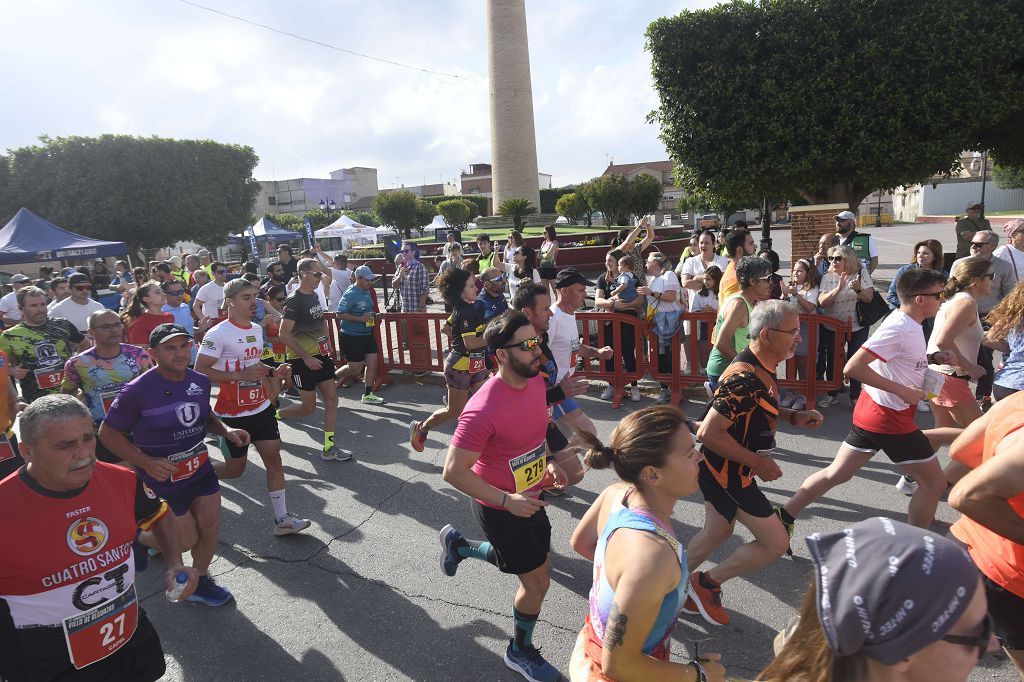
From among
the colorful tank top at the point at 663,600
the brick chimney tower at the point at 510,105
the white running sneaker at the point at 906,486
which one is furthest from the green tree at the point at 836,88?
the brick chimney tower at the point at 510,105

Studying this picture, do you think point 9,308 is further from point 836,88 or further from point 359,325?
point 836,88

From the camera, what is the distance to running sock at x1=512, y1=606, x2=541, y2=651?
9.93ft

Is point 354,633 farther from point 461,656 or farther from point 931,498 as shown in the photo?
point 931,498

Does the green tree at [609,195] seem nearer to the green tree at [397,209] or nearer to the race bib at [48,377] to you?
the green tree at [397,209]

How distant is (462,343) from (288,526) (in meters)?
2.29

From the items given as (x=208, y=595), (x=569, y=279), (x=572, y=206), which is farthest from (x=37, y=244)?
(x=572, y=206)

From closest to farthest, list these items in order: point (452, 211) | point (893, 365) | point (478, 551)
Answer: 1. point (478, 551)
2. point (893, 365)
3. point (452, 211)

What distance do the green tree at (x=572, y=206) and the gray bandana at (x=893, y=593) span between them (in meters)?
41.9

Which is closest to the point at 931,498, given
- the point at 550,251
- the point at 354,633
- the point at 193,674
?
the point at 354,633

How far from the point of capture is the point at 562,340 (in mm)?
5324

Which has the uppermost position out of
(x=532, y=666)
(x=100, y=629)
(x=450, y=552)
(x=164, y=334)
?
(x=164, y=334)

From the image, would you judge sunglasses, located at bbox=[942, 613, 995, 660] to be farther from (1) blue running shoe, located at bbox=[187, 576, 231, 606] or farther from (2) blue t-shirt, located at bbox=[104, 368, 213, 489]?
(1) blue running shoe, located at bbox=[187, 576, 231, 606]

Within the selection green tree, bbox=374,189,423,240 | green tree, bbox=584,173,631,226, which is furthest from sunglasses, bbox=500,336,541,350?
green tree, bbox=374,189,423,240

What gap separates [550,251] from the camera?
39.9 feet
